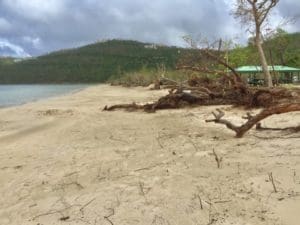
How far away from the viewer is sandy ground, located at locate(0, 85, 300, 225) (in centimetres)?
436

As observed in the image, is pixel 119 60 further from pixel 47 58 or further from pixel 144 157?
pixel 144 157

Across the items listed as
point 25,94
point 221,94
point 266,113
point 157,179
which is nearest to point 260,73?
point 221,94

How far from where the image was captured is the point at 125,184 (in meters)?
5.39

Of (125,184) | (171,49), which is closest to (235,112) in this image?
(125,184)

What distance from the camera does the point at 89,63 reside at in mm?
121375

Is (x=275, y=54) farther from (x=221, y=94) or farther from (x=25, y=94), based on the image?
(x=221, y=94)

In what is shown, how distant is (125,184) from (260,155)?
76.3 inches

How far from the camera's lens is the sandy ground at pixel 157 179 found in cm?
436

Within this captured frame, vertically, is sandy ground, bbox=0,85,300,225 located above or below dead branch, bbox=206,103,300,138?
below

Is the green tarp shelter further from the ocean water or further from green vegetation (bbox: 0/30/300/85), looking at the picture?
green vegetation (bbox: 0/30/300/85)

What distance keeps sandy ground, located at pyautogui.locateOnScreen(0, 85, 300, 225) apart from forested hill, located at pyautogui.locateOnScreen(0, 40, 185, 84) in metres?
96.0

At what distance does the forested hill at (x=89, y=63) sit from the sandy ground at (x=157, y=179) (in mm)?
95989

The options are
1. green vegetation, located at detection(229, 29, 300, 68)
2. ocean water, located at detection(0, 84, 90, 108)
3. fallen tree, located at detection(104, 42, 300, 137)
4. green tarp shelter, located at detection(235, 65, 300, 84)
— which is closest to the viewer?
fallen tree, located at detection(104, 42, 300, 137)

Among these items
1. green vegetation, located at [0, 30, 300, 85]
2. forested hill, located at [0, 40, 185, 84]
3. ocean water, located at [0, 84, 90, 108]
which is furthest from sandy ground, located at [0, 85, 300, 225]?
forested hill, located at [0, 40, 185, 84]
